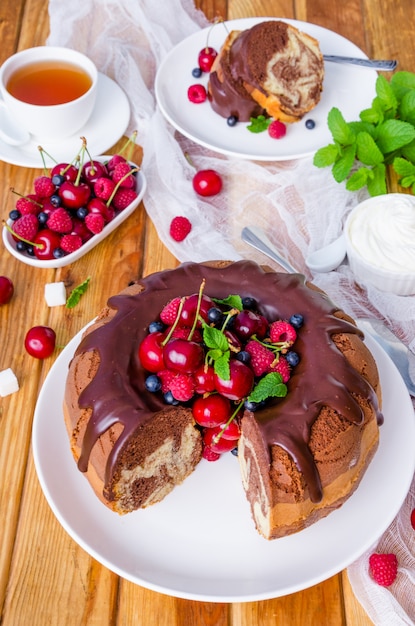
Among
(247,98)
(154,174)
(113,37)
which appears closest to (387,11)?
(247,98)

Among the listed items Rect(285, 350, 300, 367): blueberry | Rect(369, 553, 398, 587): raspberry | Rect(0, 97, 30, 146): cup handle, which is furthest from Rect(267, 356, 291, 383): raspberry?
Rect(0, 97, 30, 146): cup handle

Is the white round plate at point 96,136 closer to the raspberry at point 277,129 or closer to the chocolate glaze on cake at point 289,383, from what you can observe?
the raspberry at point 277,129

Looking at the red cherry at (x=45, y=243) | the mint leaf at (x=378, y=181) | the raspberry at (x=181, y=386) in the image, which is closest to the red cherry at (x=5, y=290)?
the red cherry at (x=45, y=243)

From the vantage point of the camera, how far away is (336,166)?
9.03 feet

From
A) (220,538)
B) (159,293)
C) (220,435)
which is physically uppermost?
(159,293)

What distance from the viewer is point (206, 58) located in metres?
3.11

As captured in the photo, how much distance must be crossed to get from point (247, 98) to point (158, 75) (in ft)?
1.34

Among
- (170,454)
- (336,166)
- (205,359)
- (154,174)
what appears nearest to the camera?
(205,359)

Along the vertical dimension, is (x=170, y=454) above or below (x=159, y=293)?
below

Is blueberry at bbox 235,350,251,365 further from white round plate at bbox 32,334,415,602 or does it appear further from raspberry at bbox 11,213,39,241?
raspberry at bbox 11,213,39,241

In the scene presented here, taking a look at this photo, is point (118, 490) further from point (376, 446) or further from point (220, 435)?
point (376, 446)

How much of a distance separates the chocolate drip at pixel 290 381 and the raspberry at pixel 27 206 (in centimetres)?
73

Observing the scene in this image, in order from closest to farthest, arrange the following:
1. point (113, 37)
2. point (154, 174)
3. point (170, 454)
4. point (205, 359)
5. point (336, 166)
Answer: point (205, 359) < point (170, 454) < point (336, 166) < point (154, 174) < point (113, 37)

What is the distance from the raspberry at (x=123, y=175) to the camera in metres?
2.70
